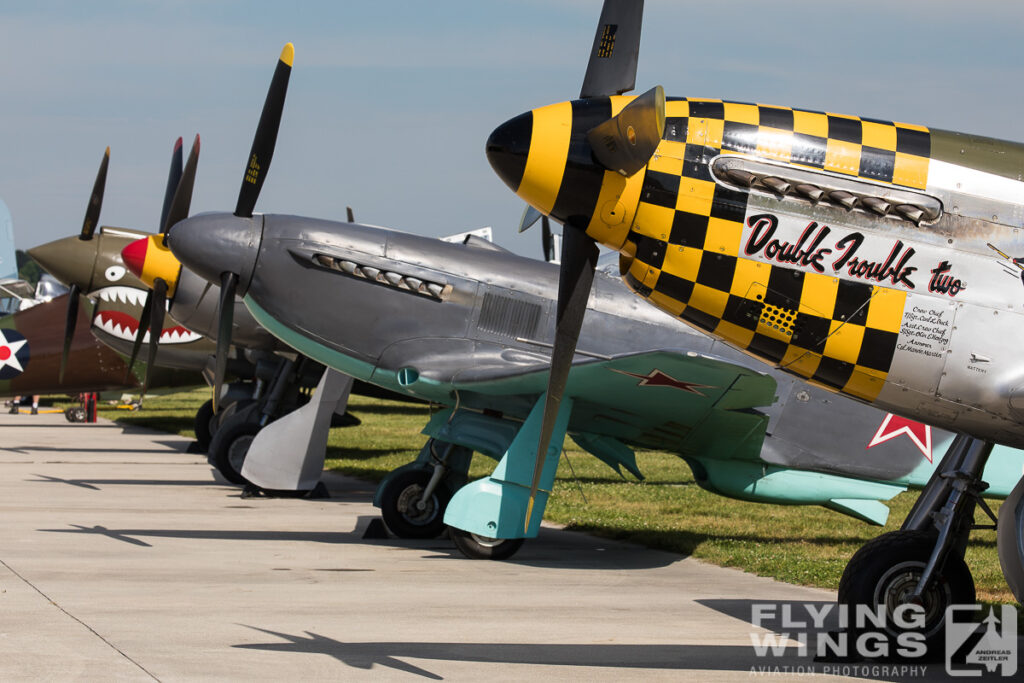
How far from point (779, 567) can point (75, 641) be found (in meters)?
5.36

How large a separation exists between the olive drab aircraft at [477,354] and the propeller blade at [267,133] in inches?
0.6

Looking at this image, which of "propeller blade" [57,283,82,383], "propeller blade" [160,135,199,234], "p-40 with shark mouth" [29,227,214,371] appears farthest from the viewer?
"p-40 with shark mouth" [29,227,214,371]

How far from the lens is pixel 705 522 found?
12.6 m

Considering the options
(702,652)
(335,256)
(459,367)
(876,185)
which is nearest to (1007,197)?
(876,185)

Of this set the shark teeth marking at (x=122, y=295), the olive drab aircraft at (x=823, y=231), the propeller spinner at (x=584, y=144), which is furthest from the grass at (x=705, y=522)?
the propeller spinner at (x=584, y=144)

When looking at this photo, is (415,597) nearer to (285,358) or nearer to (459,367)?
(459,367)

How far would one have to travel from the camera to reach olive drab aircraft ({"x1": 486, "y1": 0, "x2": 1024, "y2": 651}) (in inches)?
204

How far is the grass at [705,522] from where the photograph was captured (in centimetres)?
973

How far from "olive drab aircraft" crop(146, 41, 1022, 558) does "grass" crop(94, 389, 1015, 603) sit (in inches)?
28.7

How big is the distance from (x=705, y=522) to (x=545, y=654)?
21.4ft

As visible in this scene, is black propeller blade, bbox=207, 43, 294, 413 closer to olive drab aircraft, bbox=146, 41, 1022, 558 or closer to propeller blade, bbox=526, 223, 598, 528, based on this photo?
olive drab aircraft, bbox=146, 41, 1022, 558

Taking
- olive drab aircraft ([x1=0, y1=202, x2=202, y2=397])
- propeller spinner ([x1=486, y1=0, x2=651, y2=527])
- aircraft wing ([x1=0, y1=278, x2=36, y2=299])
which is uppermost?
propeller spinner ([x1=486, y1=0, x2=651, y2=527])

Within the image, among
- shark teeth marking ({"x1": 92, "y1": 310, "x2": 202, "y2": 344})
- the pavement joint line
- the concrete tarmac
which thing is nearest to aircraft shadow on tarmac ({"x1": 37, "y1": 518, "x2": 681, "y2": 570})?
the concrete tarmac

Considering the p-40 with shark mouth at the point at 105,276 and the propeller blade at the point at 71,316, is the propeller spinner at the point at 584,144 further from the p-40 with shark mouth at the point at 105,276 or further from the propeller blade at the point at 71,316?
the propeller blade at the point at 71,316
